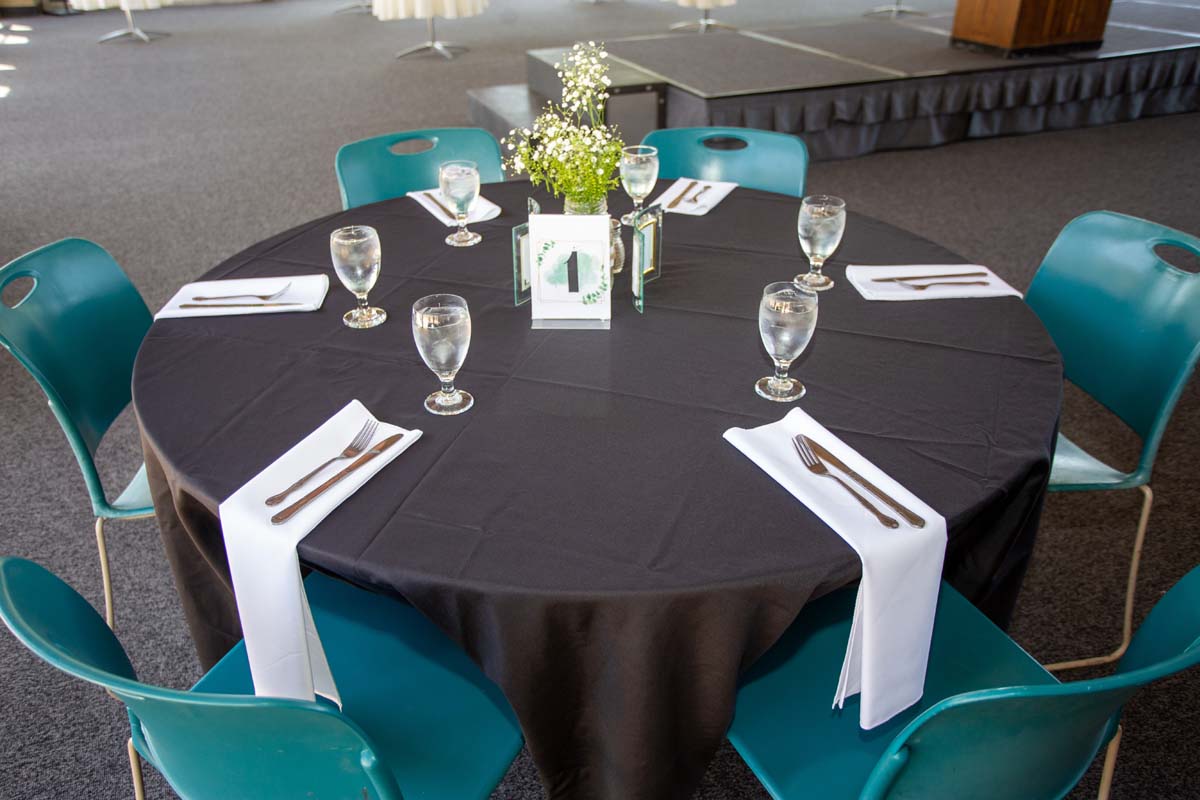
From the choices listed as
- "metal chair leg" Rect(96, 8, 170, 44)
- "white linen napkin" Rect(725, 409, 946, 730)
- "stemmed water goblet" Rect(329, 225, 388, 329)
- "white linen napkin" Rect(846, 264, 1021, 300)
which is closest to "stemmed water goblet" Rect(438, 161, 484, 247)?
"stemmed water goblet" Rect(329, 225, 388, 329)

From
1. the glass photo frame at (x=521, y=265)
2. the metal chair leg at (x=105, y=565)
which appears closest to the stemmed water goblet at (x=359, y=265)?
the glass photo frame at (x=521, y=265)

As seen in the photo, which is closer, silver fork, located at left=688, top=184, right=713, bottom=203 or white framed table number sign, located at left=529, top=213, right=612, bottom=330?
white framed table number sign, located at left=529, top=213, right=612, bottom=330

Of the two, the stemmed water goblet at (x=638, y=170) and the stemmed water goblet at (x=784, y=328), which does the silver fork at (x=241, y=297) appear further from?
the stemmed water goblet at (x=784, y=328)

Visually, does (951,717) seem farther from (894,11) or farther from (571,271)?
(894,11)

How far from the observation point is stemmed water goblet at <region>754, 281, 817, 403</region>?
4.27ft

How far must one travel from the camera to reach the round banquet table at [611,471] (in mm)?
1077

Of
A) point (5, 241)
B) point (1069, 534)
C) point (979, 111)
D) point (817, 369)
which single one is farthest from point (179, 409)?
point (979, 111)

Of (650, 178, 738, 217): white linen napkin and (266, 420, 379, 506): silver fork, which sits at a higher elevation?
(650, 178, 738, 217): white linen napkin

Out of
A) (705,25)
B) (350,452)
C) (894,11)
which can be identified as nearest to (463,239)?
(350,452)

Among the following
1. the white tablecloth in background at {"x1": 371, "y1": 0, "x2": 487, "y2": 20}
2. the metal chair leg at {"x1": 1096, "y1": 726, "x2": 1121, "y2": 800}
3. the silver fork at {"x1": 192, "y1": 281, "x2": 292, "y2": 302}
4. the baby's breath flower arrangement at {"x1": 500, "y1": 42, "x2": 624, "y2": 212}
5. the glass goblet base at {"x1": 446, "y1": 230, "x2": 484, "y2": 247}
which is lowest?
the metal chair leg at {"x1": 1096, "y1": 726, "x2": 1121, "y2": 800}

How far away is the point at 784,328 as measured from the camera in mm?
1308

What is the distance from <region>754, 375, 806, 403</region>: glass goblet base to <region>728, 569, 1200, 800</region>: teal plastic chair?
1.14 feet

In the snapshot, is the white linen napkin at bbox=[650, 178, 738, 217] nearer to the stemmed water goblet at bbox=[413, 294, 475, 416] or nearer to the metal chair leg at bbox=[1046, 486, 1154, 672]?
the stemmed water goblet at bbox=[413, 294, 475, 416]

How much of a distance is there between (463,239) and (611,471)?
0.90 metres
